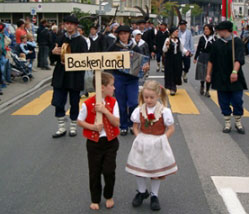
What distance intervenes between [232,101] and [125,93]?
190 cm

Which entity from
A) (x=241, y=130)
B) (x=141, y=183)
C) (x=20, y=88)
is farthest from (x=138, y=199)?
(x=20, y=88)

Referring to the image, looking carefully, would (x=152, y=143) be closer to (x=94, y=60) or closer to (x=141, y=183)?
(x=141, y=183)

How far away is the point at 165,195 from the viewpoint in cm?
464

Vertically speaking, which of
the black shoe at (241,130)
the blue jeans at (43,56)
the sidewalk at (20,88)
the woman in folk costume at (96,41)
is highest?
the woman in folk costume at (96,41)

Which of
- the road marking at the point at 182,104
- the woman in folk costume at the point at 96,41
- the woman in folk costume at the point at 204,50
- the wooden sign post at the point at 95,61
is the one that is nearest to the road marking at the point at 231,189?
the wooden sign post at the point at 95,61

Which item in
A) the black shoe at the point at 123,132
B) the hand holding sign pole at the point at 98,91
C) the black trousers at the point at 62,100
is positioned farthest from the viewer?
the black shoe at the point at 123,132

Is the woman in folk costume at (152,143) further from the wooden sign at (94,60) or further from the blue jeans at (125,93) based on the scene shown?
the blue jeans at (125,93)

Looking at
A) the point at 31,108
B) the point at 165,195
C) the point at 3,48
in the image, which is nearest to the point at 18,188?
the point at 165,195

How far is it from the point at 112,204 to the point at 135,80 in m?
3.21

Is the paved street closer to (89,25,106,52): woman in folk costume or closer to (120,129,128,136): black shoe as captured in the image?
(120,129,128,136): black shoe

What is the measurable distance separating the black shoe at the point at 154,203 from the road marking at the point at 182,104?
501 centimetres

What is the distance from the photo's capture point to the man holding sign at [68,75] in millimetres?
6574

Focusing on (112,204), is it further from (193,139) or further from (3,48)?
(3,48)

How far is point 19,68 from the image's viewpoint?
43.2 ft
